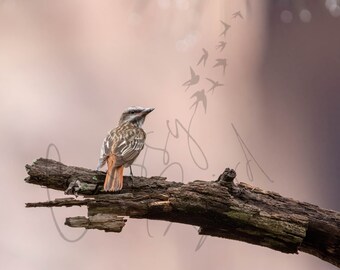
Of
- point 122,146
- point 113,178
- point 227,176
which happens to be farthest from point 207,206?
point 122,146

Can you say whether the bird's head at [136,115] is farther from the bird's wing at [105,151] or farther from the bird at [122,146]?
the bird's wing at [105,151]

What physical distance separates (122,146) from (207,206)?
2.07 ft

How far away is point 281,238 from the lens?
2340 millimetres

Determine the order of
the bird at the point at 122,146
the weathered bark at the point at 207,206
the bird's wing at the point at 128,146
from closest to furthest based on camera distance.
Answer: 1. the weathered bark at the point at 207,206
2. the bird at the point at 122,146
3. the bird's wing at the point at 128,146

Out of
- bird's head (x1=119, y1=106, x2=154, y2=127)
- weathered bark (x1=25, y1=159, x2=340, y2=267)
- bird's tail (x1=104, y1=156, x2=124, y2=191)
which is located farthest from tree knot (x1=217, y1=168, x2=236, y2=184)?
bird's head (x1=119, y1=106, x2=154, y2=127)

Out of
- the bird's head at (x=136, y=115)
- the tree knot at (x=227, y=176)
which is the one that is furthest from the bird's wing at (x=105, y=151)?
the tree knot at (x=227, y=176)

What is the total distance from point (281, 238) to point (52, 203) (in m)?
0.98

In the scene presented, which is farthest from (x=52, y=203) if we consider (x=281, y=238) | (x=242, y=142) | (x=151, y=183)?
(x=242, y=142)

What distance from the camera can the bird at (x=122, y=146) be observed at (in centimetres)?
241

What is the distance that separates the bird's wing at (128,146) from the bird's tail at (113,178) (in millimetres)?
35

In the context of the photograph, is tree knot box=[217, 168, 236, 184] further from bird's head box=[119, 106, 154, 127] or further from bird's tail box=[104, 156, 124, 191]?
bird's head box=[119, 106, 154, 127]

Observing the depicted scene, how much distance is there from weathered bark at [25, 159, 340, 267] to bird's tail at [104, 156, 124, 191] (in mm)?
32

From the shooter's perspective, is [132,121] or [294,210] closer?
[294,210]

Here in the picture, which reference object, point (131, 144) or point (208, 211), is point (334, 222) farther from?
point (131, 144)
